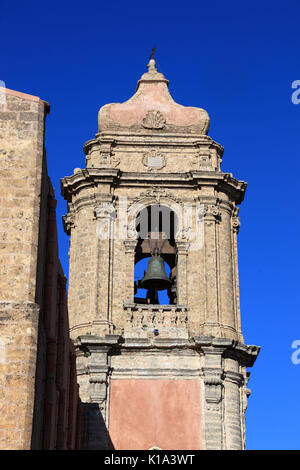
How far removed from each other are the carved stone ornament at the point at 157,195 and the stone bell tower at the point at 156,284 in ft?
0.11

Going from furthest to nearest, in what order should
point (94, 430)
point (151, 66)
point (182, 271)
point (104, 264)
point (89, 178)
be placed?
point (151, 66)
point (89, 178)
point (182, 271)
point (104, 264)
point (94, 430)

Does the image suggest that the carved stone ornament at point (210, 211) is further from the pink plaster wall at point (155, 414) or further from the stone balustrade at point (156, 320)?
the pink plaster wall at point (155, 414)

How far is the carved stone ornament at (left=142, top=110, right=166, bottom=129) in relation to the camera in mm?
29828

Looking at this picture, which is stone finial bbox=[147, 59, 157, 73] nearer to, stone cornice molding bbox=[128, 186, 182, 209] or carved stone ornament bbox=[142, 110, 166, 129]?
carved stone ornament bbox=[142, 110, 166, 129]

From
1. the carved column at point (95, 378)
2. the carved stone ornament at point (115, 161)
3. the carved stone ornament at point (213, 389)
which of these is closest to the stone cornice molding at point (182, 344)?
the carved column at point (95, 378)

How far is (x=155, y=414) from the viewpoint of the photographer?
84.5ft

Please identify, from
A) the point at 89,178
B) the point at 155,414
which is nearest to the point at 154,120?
the point at 89,178

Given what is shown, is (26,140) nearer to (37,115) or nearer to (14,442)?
(37,115)

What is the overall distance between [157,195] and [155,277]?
2562 millimetres

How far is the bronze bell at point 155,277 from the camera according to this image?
89.5 ft

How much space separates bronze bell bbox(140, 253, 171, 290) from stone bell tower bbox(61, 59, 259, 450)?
5 cm

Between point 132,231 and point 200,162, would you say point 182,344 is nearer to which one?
point 132,231

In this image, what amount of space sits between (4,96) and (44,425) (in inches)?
179
